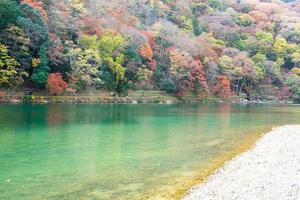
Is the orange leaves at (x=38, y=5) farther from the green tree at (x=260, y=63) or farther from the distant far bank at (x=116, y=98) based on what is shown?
the green tree at (x=260, y=63)

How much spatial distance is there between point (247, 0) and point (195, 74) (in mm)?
90351

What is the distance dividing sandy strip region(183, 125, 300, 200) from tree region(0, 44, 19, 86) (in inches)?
1622

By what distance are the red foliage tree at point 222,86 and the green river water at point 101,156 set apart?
190 feet

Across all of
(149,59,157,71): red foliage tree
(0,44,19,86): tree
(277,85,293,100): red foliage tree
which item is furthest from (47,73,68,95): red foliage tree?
(277,85,293,100): red foliage tree

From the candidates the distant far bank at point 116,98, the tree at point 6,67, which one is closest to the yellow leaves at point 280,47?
the distant far bank at point 116,98

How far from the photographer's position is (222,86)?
296 feet

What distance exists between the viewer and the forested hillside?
5797 cm

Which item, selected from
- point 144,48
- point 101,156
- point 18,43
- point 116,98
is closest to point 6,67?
point 18,43

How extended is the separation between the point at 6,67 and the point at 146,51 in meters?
30.2

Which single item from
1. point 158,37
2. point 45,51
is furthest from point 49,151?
point 158,37

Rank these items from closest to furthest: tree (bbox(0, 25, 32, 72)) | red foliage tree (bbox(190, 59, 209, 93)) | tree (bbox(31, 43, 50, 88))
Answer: tree (bbox(0, 25, 32, 72))
tree (bbox(31, 43, 50, 88))
red foliage tree (bbox(190, 59, 209, 93))

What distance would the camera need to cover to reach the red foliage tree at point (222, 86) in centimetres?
9000

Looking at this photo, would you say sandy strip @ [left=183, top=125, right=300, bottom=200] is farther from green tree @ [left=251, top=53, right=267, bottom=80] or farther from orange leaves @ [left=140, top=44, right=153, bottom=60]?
green tree @ [left=251, top=53, right=267, bottom=80]

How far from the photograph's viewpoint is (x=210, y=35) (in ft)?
367
